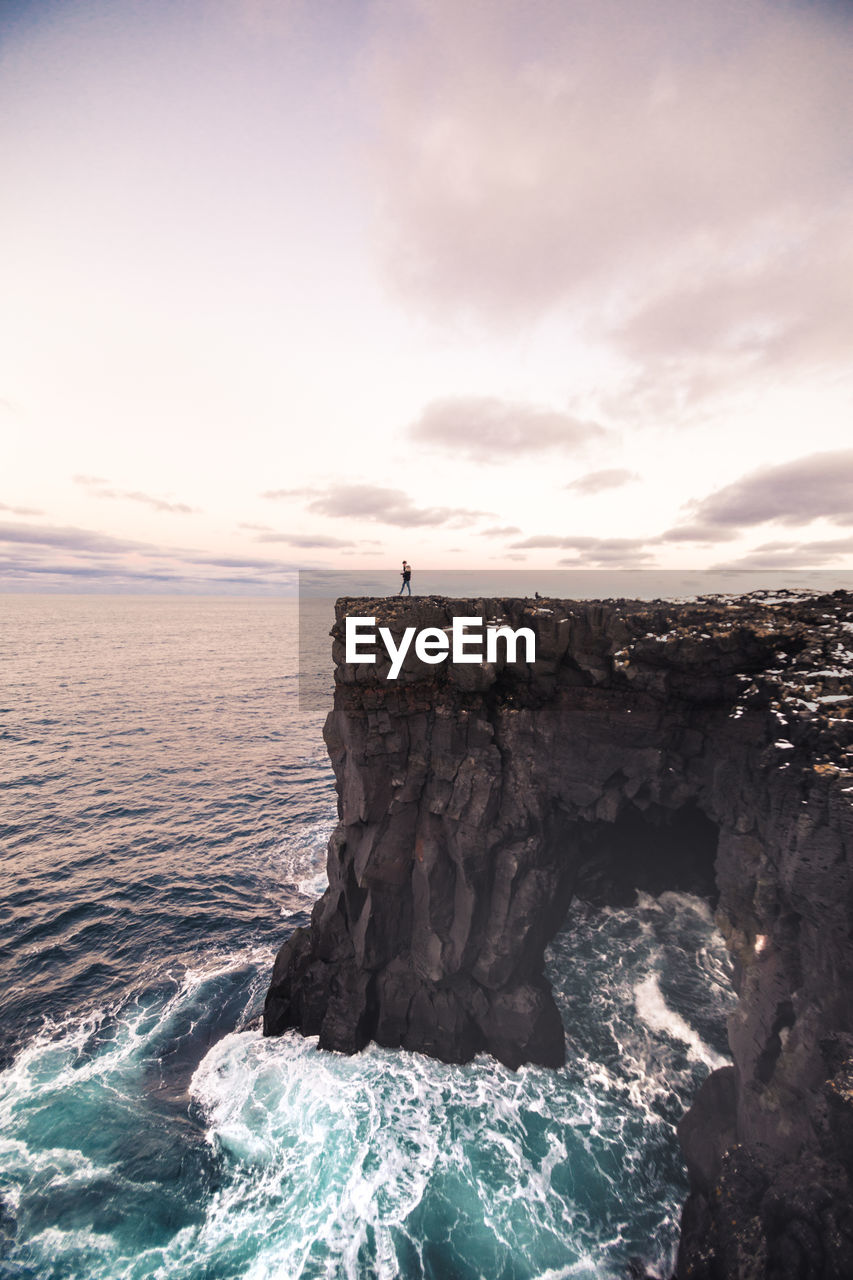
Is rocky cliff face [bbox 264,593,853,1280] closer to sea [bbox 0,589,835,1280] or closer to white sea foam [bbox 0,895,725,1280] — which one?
white sea foam [bbox 0,895,725,1280]

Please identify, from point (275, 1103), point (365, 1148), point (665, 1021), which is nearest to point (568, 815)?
point (665, 1021)

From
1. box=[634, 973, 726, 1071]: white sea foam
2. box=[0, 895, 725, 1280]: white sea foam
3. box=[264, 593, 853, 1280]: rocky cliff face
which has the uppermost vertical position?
box=[264, 593, 853, 1280]: rocky cliff face

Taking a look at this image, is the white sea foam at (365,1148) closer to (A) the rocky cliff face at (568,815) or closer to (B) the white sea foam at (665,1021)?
(B) the white sea foam at (665,1021)

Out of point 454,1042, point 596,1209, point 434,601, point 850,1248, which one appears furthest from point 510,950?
point 434,601

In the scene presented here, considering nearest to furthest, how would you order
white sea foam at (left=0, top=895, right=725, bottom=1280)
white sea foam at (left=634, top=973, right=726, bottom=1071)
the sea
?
white sea foam at (left=0, top=895, right=725, bottom=1280) < the sea < white sea foam at (left=634, top=973, right=726, bottom=1071)

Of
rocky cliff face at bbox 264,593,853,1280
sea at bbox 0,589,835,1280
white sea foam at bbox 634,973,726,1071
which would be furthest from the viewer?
white sea foam at bbox 634,973,726,1071

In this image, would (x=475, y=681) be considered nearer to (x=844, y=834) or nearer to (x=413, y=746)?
(x=413, y=746)

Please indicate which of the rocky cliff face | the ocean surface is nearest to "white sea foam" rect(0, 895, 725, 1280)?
the ocean surface
